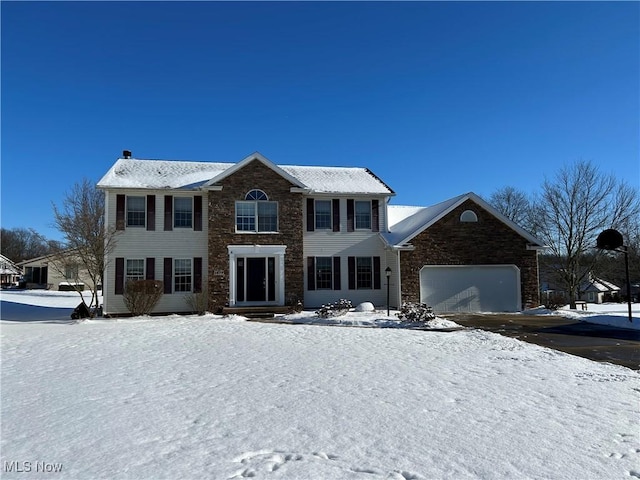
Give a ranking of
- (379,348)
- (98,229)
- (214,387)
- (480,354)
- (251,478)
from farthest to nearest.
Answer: (98,229), (379,348), (480,354), (214,387), (251,478)

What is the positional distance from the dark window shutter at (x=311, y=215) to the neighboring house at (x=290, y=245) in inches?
1.9

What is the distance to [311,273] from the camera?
20.3 metres

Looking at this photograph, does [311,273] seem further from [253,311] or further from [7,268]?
[7,268]

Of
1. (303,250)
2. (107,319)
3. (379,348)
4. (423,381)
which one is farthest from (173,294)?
(423,381)

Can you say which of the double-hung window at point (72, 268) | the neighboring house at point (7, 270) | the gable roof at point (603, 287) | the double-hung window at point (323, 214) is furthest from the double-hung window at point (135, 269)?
the gable roof at point (603, 287)

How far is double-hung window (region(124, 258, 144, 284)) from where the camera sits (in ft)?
61.3

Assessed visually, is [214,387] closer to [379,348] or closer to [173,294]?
[379,348]

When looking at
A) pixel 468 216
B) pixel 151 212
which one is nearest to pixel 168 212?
pixel 151 212

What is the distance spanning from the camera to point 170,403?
5.89 meters

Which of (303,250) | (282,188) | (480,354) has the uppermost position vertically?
(282,188)

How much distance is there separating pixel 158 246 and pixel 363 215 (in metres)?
9.75

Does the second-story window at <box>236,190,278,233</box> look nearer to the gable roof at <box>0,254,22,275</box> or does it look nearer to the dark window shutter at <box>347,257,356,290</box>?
the dark window shutter at <box>347,257,356,290</box>

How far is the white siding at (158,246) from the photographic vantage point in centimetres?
1838

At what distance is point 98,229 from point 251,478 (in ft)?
56.0
